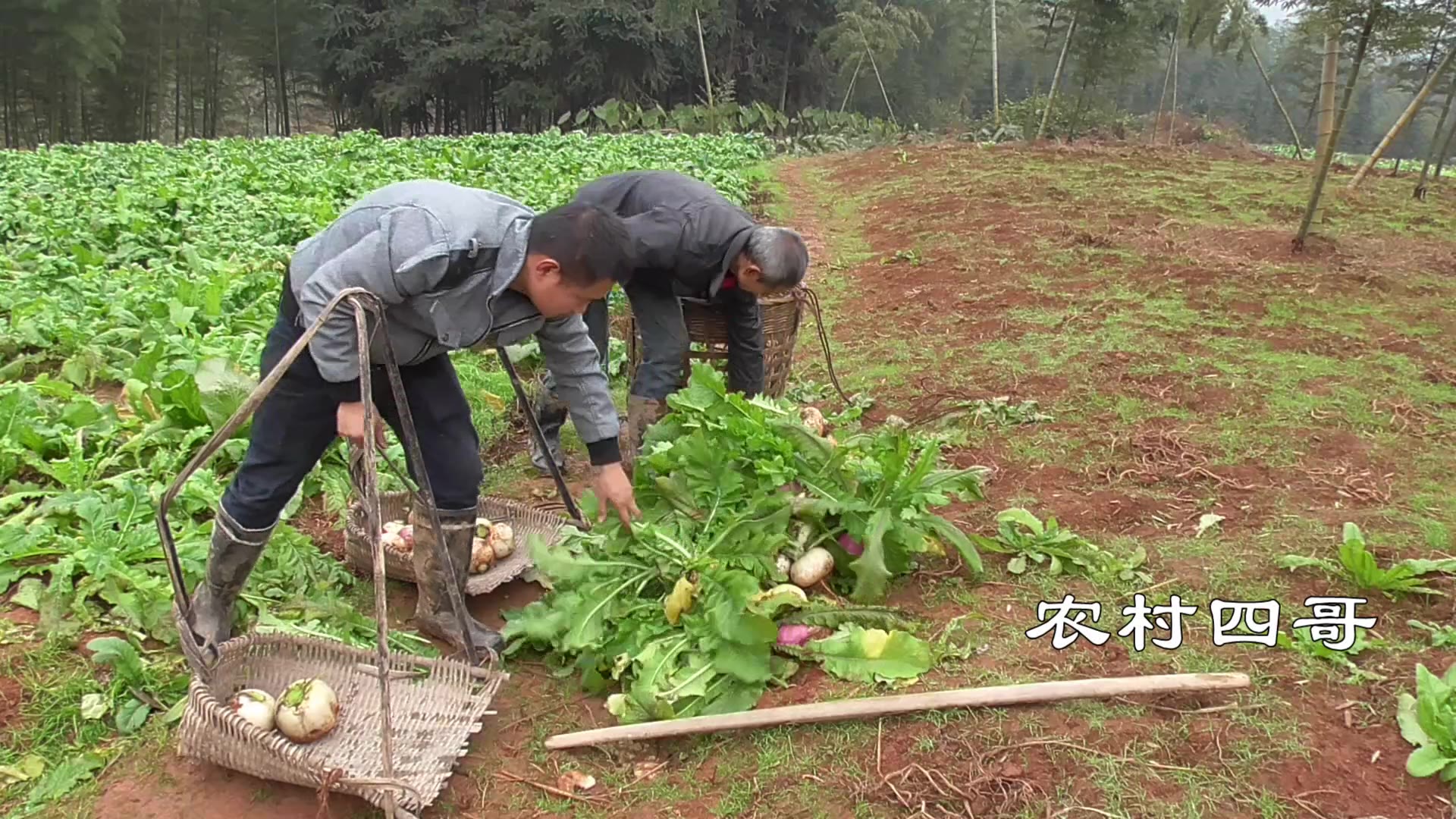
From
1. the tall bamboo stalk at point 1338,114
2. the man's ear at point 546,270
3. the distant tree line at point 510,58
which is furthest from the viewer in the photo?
the distant tree line at point 510,58

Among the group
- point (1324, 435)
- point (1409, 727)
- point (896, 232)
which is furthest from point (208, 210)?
point (1409, 727)

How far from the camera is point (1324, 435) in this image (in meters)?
4.62

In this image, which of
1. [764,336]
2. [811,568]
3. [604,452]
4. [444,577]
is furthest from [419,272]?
[764,336]

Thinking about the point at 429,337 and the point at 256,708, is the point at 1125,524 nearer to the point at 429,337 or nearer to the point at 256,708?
the point at 429,337

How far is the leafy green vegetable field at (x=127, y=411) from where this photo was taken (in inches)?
114

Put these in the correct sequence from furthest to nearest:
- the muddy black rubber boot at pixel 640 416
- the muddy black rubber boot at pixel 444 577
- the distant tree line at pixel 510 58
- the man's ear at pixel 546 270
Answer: the distant tree line at pixel 510 58 < the muddy black rubber boot at pixel 640 416 < the muddy black rubber boot at pixel 444 577 < the man's ear at pixel 546 270

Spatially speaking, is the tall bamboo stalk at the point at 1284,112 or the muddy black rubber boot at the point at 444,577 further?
the tall bamboo stalk at the point at 1284,112

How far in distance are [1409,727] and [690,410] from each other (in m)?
2.07

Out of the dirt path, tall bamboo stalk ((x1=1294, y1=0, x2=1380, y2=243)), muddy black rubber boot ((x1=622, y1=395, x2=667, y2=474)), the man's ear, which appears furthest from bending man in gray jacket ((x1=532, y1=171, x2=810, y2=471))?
tall bamboo stalk ((x1=1294, y1=0, x2=1380, y2=243))

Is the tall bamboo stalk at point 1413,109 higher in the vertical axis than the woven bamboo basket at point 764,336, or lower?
higher

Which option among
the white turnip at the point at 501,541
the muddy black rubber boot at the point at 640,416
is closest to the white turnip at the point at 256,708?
the white turnip at the point at 501,541

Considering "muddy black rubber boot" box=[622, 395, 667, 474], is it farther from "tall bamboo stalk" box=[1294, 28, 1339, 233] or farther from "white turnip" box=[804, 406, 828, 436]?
"tall bamboo stalk" box=[1294, 28, 1339, 233]

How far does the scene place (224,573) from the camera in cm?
281

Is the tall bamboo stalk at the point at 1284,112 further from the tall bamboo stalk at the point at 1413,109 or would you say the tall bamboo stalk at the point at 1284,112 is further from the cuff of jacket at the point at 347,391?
the cuff of jacket at the point at 347,391
